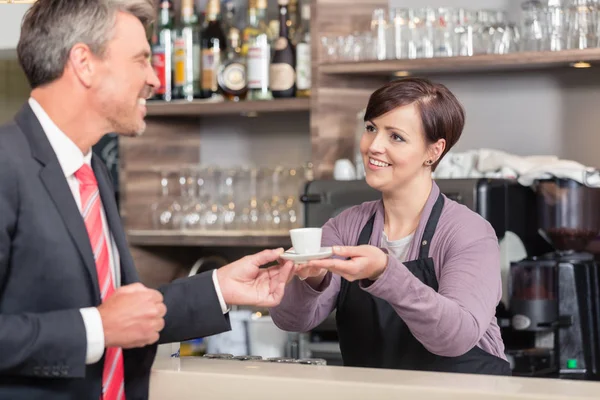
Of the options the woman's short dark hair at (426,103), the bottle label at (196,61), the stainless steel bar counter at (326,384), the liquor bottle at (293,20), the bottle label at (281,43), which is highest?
the liquor bottle at (293,20)

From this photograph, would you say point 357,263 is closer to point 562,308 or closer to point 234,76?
point 562,308

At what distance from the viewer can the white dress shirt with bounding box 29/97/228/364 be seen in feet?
4.50

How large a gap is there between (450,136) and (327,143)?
3.89ft

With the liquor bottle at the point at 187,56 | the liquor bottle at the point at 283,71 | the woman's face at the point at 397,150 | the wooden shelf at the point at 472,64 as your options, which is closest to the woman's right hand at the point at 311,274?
the woman's face at the point at 397,150

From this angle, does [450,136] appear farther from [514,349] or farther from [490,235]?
[514,349]

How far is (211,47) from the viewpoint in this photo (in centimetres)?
359

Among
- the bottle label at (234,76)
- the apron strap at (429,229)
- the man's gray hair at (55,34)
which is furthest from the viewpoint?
the bottle label at (234,76)

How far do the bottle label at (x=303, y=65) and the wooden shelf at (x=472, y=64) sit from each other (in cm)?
14

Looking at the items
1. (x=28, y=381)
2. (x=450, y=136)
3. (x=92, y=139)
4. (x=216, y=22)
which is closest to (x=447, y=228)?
(x=450, y=136)

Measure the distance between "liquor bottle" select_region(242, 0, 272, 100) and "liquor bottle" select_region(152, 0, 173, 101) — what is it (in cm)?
29

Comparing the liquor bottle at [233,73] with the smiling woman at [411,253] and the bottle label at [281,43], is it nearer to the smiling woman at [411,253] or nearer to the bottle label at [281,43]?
the bottle label at [281,43]

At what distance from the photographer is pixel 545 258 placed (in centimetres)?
286

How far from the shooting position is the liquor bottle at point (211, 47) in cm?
356

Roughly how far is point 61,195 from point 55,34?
9.9 inches
